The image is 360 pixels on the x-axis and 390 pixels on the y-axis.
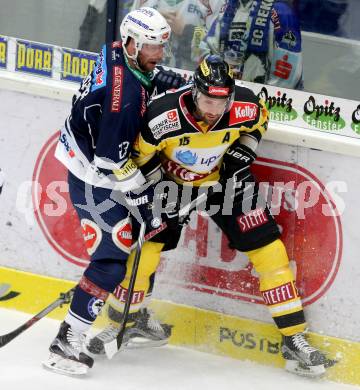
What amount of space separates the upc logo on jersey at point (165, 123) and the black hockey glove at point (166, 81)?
0.24 meters

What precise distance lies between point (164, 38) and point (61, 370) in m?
1.47

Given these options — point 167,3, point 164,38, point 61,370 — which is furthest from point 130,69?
point 61,370

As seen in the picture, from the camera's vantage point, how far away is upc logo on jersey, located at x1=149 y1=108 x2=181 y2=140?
404 cm

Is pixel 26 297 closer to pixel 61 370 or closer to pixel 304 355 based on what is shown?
pixel 61 370

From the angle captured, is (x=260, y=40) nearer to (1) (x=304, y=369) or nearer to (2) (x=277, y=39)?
(2) (x=277, y=39)

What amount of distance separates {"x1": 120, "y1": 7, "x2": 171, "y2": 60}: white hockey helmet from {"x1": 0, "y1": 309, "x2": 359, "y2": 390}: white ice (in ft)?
4.47

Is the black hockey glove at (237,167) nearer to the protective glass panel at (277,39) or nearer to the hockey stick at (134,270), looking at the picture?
the hockey stick at (134,270)

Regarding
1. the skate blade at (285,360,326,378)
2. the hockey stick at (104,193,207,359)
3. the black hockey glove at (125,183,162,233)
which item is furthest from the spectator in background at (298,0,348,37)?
the skate blade at (285,360,326,378)

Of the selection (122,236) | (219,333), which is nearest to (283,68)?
(122,236)

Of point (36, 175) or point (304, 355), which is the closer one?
point (304, 355)

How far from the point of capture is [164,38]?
4070 millimetres

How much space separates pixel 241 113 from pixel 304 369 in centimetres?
114

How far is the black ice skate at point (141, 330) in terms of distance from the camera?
14.9 ft

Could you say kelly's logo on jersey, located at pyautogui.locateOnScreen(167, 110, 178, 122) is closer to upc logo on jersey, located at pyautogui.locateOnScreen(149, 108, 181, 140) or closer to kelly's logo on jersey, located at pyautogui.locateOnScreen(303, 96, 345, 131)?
upc logo on jersey, located at pyautogui.locateOnScreen(149, 108, 181, 140)
